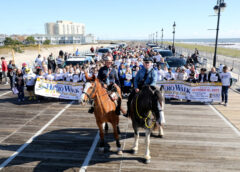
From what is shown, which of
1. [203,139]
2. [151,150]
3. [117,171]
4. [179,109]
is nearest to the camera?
[117,171]

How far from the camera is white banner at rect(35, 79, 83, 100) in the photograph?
1161cm

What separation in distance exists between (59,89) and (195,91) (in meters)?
8.23

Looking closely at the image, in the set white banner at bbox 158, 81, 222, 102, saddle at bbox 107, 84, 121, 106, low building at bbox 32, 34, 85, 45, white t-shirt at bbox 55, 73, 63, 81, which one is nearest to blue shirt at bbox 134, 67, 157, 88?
saddle at bbox 107, 84, 121, 106

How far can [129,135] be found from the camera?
24.6 ft

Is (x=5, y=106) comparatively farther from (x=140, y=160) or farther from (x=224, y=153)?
(x=224, y=153)

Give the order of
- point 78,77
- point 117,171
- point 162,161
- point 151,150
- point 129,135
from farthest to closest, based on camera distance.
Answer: point 78,77 < point 129,135 < point 151,150 < point 162,161 < point 117,171

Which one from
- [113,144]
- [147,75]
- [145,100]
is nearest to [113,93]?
[147,75]

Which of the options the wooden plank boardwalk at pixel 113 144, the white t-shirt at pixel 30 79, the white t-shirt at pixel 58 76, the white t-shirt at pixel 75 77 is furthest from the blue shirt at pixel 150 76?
the white t-shirt at pixel 30 79

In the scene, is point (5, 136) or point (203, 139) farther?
point (5, 136)

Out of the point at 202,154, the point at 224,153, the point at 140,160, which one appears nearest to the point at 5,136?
the point at 140,160

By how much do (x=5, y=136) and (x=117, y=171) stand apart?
4.97 metres

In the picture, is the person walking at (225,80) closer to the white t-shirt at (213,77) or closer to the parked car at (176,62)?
the white t-shirt at (213,77)

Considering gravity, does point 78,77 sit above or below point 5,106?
above

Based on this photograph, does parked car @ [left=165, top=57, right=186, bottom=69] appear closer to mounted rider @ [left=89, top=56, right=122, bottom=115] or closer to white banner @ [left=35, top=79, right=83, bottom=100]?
white banner @ [left=35, top=79, right=83, bottom=100]
